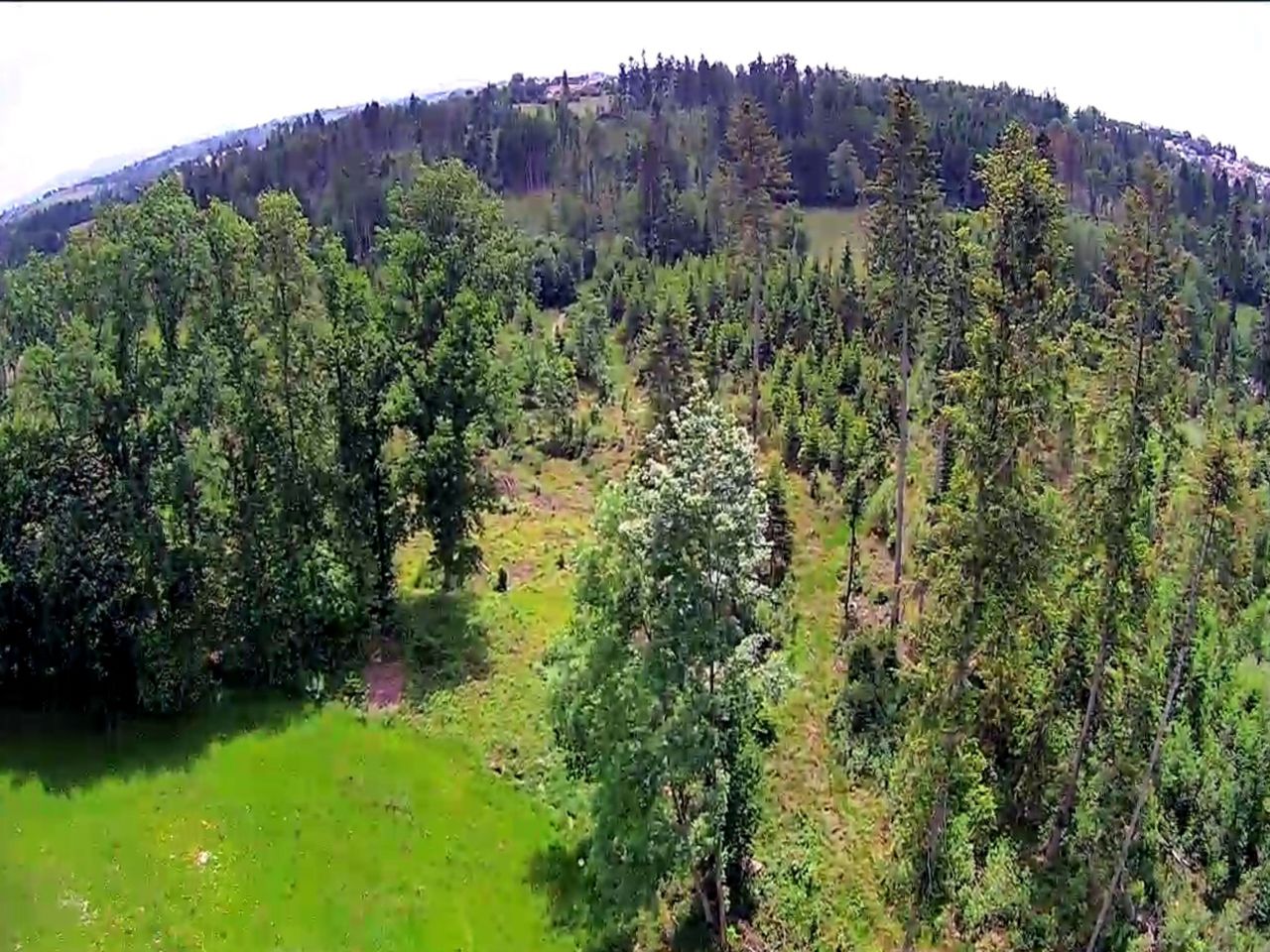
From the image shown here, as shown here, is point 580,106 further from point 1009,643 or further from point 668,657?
point 1009,643

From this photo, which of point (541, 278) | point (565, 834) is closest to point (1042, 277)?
point (565, 834)

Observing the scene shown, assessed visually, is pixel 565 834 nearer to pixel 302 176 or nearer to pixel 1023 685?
pixel 1023 685

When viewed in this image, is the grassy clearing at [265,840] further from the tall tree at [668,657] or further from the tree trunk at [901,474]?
the tree trunk at [901,474]

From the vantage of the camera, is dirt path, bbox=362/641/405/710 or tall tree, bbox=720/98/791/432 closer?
dirt path, bbox=362/641/405/710

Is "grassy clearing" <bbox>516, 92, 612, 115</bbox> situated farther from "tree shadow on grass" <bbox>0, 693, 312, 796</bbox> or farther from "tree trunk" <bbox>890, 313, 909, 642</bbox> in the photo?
"tree shadow on grass" <bbox>0, 693, 312, 796</bbox>


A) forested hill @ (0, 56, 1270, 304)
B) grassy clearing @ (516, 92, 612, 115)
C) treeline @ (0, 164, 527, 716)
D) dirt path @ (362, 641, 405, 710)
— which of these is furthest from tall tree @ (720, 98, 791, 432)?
grassy clearing @ (516, 92, 612, 115)

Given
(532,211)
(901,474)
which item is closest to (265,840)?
(901,474)
